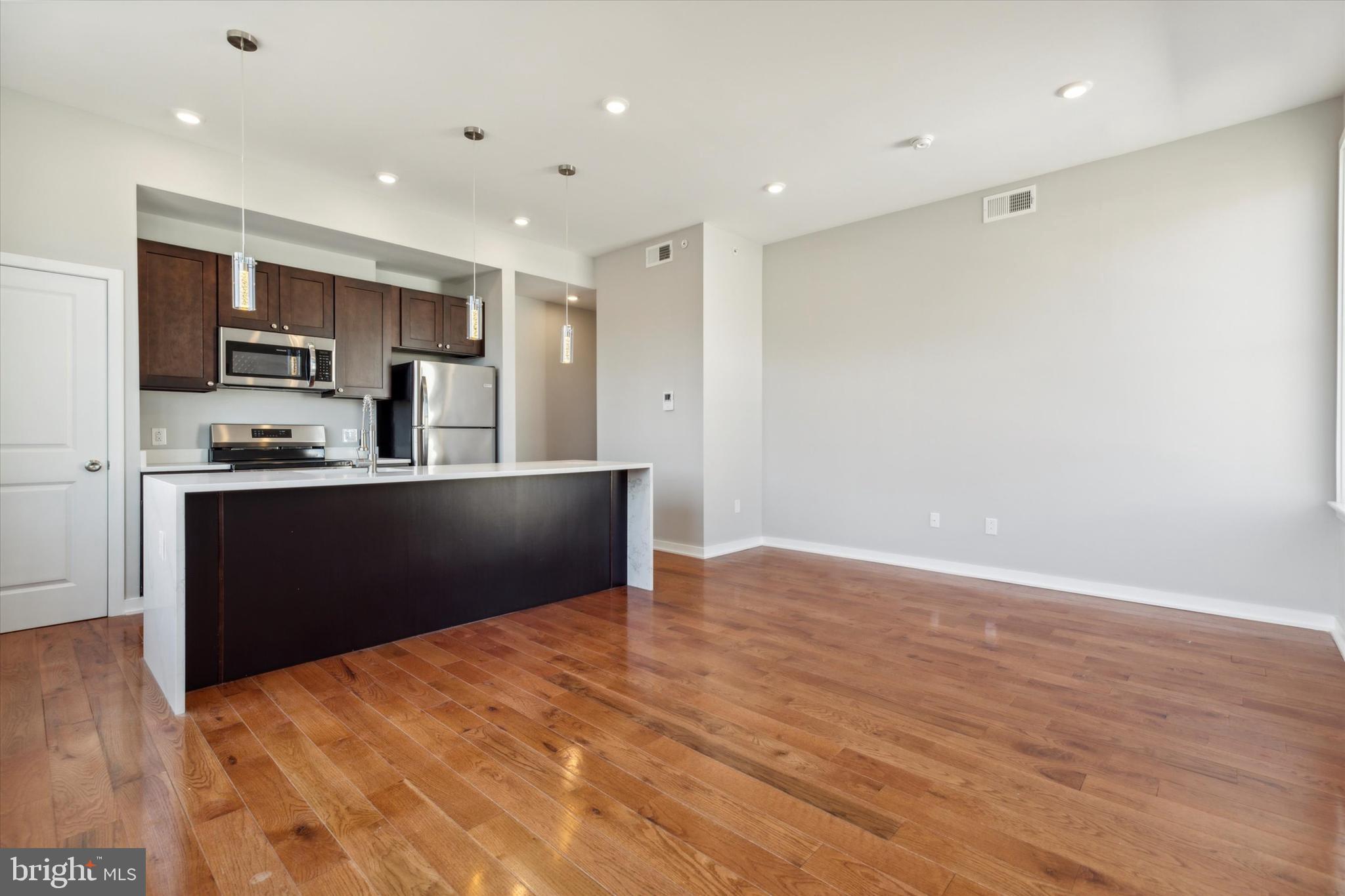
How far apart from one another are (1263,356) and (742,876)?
13.5ft

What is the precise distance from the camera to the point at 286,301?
4.57 m

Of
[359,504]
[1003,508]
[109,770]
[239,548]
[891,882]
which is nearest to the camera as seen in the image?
[891,882]

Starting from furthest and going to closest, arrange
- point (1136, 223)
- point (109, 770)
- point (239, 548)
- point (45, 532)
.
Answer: point (1136, 223) < point (45, 532) < point (239, 548) < point (109, 770)

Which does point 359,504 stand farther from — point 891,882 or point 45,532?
point 891,882

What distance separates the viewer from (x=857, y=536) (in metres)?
5.27

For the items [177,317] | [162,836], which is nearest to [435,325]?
[177,317]

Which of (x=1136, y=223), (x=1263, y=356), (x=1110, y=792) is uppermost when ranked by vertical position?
(x=1136, y=223)

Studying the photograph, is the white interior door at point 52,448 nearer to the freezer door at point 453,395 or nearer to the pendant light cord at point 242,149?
the pendant light cord at point 242,149

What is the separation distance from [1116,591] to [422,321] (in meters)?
5.64

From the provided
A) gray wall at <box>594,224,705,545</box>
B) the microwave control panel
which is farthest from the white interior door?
gray wall at <box>594,224,705,545</box>

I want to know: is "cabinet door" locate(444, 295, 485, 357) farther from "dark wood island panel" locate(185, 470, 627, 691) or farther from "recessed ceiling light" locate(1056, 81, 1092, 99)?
"recessed ceiling light" locate(1056, 81, 1092, 99)

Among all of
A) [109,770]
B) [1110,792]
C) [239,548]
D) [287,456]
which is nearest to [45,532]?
[287,456]

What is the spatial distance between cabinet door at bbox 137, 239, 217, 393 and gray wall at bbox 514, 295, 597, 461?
9.30 feet

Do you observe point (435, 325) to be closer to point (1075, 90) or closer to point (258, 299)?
point (258, 299)
